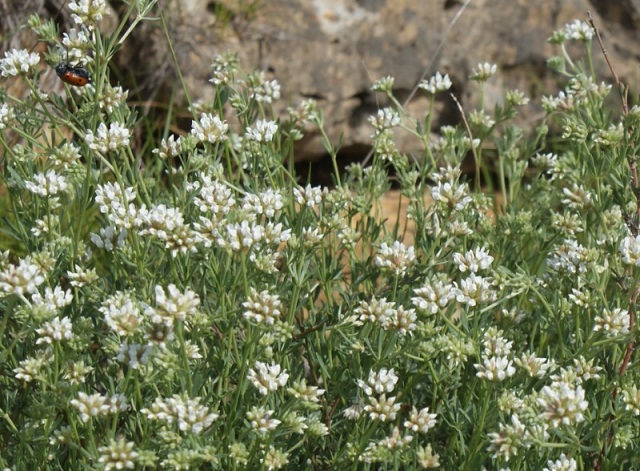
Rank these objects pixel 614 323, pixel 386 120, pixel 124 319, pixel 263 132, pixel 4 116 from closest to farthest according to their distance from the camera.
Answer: pixel 124 319 < pixel 614 323 < pixel 4 116 < pixel 263 132 < pixel 386 120

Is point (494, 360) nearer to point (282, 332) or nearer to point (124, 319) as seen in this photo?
point (282, 332)

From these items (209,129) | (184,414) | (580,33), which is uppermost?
(580,33)

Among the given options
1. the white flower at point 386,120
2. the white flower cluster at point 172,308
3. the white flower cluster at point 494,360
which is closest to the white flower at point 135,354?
the white flower cluster at point 172,308

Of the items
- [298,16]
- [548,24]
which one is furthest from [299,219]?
[548,24]

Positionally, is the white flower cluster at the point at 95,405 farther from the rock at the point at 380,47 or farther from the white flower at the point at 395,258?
the rock at the point at 380,47

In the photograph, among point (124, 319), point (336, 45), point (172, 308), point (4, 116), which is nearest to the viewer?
point (172, 308)

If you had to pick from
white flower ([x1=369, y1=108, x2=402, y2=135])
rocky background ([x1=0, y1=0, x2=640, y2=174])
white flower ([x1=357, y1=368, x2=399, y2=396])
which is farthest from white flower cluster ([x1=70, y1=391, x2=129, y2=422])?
rocky background ([x1=0, y1=0, x2=640, y2=174])

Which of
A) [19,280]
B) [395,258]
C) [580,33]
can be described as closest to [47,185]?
[19,280]

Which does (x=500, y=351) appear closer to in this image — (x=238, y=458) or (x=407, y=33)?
(x=238, y=458)
